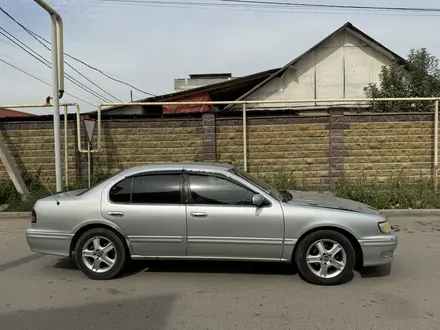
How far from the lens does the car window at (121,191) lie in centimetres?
549

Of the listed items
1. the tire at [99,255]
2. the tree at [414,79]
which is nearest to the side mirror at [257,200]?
the tire at [99,255]

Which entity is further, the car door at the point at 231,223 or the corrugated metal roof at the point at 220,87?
the corrugated metal roof at the point at 220,87

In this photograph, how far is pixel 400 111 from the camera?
1281cm

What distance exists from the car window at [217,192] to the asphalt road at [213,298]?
956mm

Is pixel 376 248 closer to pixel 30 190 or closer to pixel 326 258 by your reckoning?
pixel 326 258

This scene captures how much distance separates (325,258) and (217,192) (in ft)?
4.82

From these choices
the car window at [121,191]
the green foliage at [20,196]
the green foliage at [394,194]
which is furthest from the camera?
the green foliage at [20,196]

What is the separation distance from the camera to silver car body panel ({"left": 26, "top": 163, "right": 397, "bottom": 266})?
5.11 m

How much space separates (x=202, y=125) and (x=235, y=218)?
7.32 meters

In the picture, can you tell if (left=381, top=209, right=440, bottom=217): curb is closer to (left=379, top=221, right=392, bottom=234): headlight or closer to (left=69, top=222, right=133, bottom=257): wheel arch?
(left=379, top=221, right=392, bottom=234): headlight

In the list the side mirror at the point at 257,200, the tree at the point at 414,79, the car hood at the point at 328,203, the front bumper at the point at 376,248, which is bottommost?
the front bumper at the point at 376,248

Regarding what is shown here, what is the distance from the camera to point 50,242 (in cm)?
552

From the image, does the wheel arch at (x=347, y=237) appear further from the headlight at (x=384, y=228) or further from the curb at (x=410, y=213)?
the curb at (x=410, y=213)

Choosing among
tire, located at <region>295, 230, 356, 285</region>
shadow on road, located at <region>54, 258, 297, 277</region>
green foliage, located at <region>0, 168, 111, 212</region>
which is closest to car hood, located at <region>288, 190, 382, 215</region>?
tire, located at <region>295, 230, 356, 285</region>
